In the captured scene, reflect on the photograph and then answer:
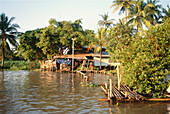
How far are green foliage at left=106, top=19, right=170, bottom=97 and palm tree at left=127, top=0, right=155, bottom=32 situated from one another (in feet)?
61.1

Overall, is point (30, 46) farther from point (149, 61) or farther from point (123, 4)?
point (149, 61)

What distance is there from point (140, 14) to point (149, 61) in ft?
70.3

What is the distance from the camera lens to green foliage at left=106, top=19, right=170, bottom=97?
13.4m

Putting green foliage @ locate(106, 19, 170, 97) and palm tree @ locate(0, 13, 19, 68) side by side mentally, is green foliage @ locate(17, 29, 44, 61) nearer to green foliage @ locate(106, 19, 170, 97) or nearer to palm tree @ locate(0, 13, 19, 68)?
palm tree @ locate(0, 13, 19, 68)

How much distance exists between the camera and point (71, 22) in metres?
44.8

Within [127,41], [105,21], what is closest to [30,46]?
[105,21]

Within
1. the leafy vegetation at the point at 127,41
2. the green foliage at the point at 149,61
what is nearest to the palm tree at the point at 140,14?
the leafy vegetation at the point at 127,41

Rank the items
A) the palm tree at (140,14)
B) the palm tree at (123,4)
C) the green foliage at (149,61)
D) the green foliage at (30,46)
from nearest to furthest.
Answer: the green foliage at (149,61) → the palm tree at (140,14) → the palm tree at (123,4) → the green foliage at (30,46)

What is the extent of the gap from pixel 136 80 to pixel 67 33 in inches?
1182

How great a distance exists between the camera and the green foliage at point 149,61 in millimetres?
13398

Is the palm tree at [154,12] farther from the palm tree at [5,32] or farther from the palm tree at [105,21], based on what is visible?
the palm tree at [5,32]

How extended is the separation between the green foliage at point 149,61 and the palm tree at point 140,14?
1863 cm

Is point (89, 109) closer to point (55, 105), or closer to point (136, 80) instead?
point (55, 105)

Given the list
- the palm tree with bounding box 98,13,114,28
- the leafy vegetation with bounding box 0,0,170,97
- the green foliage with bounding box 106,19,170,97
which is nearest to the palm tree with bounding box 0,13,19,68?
the leafy vegetation with bounding box 0,0,170,97
